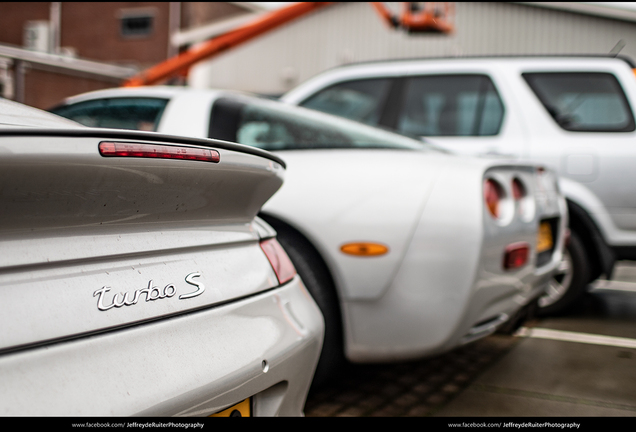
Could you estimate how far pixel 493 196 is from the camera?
2301 mm

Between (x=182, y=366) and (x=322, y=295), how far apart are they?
1.15m

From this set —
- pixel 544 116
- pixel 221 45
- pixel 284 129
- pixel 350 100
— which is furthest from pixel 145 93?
pixel 221 45

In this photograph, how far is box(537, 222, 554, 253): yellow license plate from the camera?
284 cm

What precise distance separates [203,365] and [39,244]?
40cm

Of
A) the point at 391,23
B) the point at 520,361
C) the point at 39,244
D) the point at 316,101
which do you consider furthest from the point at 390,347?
the point at 391,23

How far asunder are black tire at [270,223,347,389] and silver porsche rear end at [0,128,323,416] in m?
0.72

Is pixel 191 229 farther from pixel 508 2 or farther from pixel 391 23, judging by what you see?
pixel 508 2

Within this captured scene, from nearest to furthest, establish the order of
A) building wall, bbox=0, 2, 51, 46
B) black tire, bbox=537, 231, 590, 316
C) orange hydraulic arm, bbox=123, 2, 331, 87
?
black tire, bbox=537, 231, 590, 316 → building wall, bbox=0, 2, 51, 46 → orange hydraulic arm, bbox=123, 2, 331, 87

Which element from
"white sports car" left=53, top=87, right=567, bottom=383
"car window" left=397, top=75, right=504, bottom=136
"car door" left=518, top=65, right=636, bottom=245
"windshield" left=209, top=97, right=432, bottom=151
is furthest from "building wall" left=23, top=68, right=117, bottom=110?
"car door" left=518, top=65, right=636, bottom=245

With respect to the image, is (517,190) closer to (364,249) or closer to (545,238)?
(545,238)

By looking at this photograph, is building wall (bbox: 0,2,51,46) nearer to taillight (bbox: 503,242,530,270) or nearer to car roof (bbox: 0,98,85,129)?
car roof (bbox: 0,98,85,129)

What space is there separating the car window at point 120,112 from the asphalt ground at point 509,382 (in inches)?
58.7

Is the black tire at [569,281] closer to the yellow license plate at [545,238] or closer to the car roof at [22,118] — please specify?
the yellow license plate at [545,238]

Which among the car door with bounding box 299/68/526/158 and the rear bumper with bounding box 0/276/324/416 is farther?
the car door with bounding box 299/68/526/158
